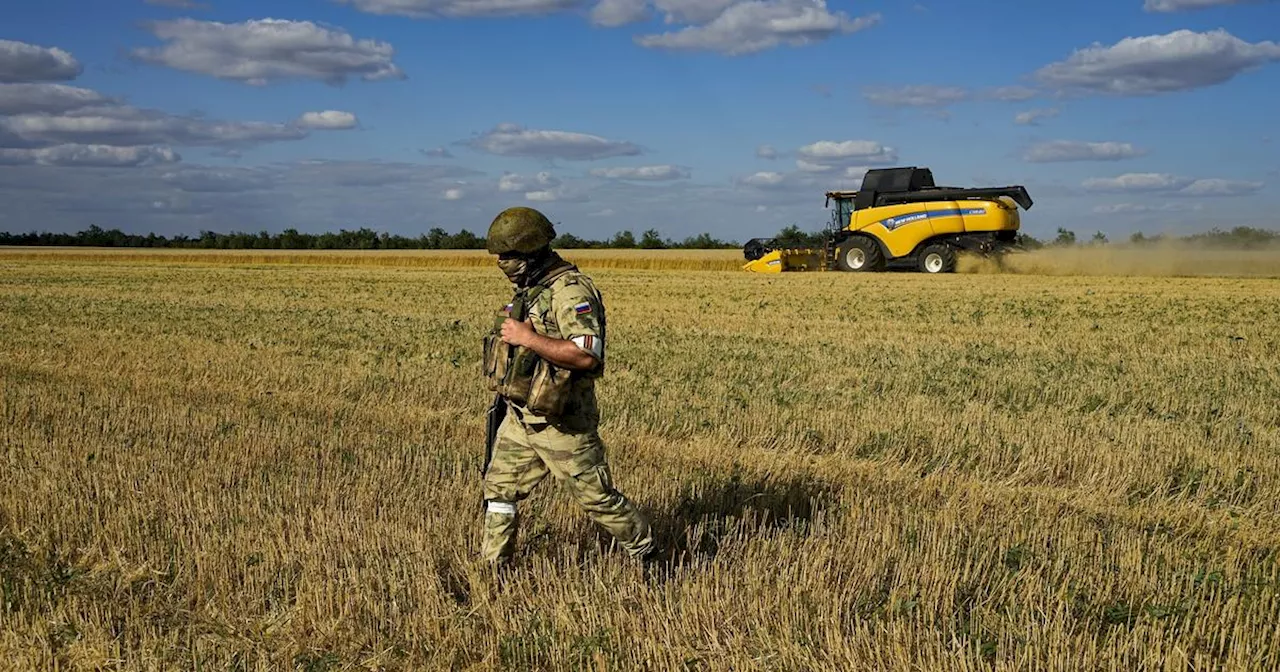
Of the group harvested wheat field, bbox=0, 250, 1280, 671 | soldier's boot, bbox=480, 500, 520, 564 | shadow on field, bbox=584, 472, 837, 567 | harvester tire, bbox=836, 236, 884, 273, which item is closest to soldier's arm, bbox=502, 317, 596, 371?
soldier's boot, bbox=480, 500, 520, 564

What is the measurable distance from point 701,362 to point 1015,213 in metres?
24.1

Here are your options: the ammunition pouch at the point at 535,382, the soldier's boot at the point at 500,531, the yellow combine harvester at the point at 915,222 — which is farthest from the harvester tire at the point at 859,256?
the ammunition pouch at the point at 535,382

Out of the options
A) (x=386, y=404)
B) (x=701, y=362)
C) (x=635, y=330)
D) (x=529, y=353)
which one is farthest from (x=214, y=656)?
(x=635, y=330)

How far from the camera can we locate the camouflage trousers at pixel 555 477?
17.9 ft

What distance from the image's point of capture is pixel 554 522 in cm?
654

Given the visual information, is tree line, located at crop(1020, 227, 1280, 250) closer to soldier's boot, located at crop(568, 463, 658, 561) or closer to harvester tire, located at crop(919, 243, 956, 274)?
harvester tire, located at crop(919, 243, 956, 274)

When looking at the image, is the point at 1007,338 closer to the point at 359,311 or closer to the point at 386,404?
the point at 386,404

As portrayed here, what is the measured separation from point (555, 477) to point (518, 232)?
47.1 inches

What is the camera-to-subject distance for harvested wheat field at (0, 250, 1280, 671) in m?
4.76

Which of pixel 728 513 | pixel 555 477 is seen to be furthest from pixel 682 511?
pixel 555 477

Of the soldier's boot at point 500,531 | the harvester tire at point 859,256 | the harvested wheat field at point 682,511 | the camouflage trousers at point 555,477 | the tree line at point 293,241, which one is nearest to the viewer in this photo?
the harvested wheat field at point 682,511

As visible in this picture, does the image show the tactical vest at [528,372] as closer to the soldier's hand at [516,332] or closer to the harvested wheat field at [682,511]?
the soldier's hand at [516,332]

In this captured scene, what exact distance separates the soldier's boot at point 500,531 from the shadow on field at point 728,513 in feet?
1.49

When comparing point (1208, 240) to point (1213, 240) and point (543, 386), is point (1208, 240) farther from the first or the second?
point (543, 386)
